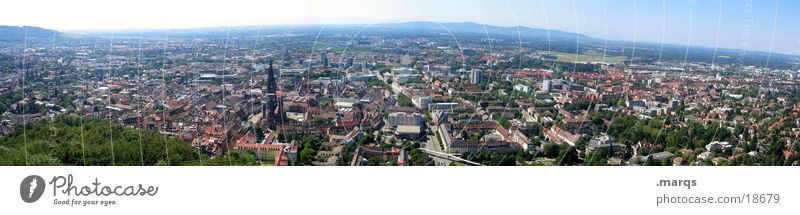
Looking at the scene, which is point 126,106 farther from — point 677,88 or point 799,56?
point 677,88

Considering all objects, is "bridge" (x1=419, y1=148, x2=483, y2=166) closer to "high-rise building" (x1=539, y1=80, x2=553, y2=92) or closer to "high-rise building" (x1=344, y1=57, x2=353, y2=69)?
"high-rise building" (x1=344, y1=57, x2=353, y2=69)

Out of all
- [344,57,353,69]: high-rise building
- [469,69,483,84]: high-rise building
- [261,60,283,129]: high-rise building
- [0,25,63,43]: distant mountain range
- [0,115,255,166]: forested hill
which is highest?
[0,25,63,43]: distant mountain range

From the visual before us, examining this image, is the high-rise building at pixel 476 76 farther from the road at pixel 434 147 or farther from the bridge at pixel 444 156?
the bridge at pixel 444 156

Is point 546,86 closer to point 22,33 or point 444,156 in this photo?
point 444,156

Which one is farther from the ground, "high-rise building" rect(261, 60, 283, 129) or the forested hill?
"high-rise building" rect(261, 60, 283, 129)

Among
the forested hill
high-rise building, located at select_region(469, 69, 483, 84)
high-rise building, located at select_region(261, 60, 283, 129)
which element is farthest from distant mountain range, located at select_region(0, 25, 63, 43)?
high-rise building, located at select_region(469, 69, 483, 84)
